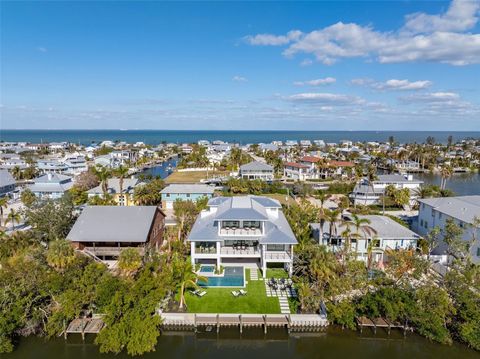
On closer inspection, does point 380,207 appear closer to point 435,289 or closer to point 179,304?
point 435,289

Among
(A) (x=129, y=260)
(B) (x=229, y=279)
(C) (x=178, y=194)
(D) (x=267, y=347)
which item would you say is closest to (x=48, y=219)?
(A) (x=129, y=260)

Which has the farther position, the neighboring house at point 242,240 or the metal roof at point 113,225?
the metal roof at point 113,225

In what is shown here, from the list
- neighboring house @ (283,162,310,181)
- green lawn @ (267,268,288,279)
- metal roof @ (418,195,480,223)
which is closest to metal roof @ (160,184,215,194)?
green lawn @ (267,268,288,279)

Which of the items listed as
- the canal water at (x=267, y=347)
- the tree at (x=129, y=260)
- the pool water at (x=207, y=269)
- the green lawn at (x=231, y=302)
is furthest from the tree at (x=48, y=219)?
the green lawn at (x=231, y=302)

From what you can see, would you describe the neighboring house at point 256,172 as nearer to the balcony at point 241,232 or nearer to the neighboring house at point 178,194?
the neighboring house at point 178,194

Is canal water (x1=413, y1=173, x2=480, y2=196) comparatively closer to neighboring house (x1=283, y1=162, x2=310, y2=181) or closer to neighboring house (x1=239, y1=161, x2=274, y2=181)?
neighboring house (x1=283, y1=162, x2=310, y2=181)

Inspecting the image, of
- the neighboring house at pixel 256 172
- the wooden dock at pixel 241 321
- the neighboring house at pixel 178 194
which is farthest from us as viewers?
the neighboring house at pixel 256 172

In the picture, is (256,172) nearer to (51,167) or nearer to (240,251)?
(240,251)
